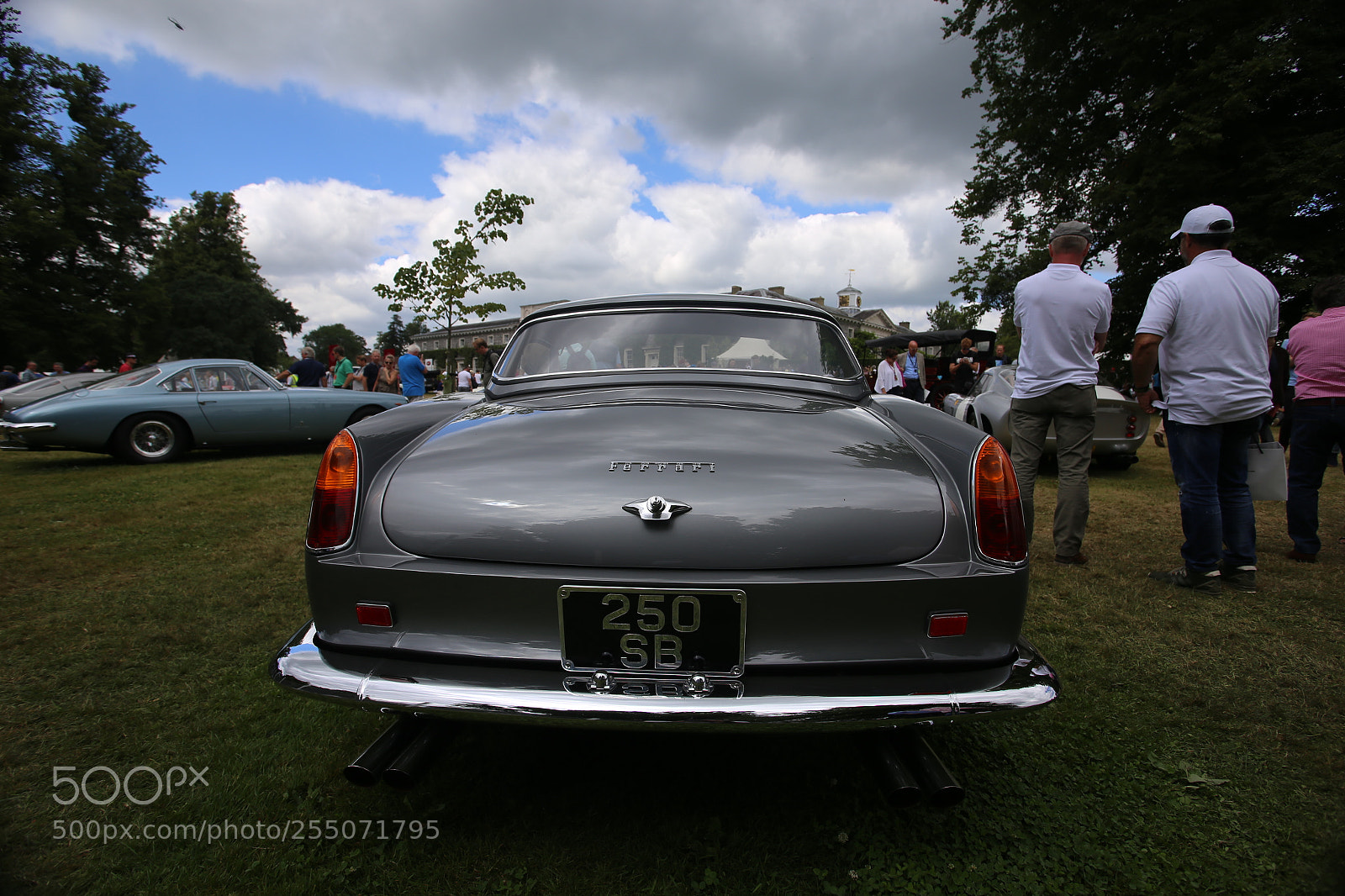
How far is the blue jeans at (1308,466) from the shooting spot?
4133 mm

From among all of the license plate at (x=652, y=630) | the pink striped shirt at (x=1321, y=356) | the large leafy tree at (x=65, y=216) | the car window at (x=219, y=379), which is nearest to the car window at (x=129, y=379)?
the car window at (x=219, y=379)

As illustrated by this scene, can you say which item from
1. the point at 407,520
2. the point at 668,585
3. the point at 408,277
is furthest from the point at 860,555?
the point at 408,277

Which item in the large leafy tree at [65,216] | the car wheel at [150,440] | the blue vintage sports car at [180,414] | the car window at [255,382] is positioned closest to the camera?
the blue vintage sports car at [180,414]

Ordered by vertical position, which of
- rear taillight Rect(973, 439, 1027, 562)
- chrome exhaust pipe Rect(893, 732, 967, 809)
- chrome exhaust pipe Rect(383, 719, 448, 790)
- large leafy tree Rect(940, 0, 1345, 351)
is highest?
large leafy tree Rect(940, 0, 1345, 351)

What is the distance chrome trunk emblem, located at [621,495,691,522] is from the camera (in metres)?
1.59

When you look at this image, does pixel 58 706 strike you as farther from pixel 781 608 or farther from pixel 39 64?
pixel 39 64

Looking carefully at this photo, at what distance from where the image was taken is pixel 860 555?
161 cm

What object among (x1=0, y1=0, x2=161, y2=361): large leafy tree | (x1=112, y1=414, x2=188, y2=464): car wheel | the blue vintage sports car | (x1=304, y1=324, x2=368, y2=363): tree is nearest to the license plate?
the blue vintage sports car

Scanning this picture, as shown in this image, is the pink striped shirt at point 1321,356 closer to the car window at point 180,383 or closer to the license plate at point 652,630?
the license plate at point 652,630

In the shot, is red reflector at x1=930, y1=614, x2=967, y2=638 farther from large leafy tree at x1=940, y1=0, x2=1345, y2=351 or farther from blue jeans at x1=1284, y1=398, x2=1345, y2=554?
large leafy tree at x1=940, y1=0, x2=1345, y2=351

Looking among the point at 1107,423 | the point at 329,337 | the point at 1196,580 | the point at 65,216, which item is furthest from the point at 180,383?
the point at 329,337

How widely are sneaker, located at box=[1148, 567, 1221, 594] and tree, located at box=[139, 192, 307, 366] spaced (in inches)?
1642

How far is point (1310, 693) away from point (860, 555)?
7.05 ft

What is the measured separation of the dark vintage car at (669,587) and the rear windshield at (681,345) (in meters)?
0.86
